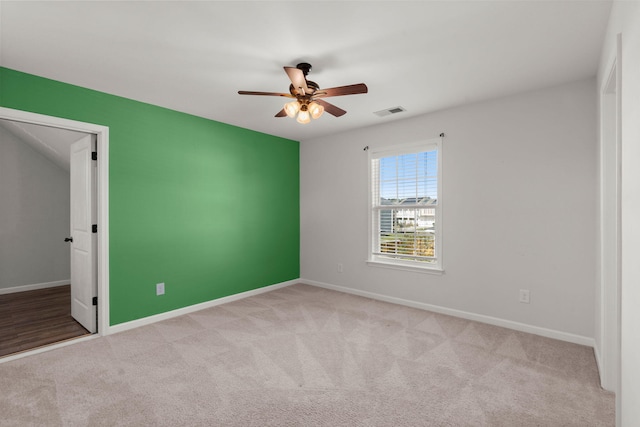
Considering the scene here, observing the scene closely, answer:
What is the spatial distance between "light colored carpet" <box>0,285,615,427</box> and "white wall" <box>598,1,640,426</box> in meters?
0.76

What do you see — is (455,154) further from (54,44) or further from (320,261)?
(54,44)

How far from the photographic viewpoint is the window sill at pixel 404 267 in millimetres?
3930

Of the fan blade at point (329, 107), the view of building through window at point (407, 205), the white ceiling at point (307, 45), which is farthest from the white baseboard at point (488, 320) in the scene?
the fan blade at point (329, 107)

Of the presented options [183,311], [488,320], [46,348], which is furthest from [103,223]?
[488,320]

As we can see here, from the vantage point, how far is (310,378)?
2406 millimetres

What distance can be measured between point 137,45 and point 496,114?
3.42 m

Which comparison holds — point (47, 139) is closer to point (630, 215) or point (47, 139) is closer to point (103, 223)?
point (103, 223)

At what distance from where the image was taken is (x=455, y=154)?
3.76 metres

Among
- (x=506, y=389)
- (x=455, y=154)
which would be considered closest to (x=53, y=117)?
(x=455, y=154)

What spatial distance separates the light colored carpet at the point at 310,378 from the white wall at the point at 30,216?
10.1ft

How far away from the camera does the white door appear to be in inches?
128

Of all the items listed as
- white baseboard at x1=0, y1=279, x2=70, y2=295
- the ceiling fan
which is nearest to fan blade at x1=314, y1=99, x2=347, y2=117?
the ceiling fan

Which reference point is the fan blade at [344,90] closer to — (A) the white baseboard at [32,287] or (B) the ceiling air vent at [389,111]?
(B) the ceiling air vent at [389,111]

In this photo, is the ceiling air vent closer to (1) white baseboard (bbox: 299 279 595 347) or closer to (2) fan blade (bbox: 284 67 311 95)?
(2) fan blade (bbox: 284 67 311 95)
